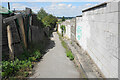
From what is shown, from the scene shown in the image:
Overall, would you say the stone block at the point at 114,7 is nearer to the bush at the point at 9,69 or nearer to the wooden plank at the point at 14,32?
the bush at the point at 9,69

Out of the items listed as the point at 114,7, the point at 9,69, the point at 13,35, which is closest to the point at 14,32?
the point at 13,35

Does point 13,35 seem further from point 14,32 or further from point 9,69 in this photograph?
point 9,69

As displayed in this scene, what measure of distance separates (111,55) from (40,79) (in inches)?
104

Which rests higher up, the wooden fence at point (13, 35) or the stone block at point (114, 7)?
the stone block at point (114, 7)

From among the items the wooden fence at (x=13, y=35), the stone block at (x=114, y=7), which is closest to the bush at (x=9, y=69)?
the wooden fence at (x=13, y=35)

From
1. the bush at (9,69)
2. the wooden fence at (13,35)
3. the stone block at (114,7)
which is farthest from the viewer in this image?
the wooden fence at (13,35)

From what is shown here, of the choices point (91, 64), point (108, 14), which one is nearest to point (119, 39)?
point (108, 14)

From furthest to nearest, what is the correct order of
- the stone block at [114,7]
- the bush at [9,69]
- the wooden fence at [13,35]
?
the wooden fence at [13,35] < the bush at [9,69] < the stone block at [114,7]

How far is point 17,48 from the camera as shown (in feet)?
18.8

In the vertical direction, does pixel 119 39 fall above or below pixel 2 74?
above

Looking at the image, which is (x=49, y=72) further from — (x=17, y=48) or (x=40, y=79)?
(x=17, y=48)

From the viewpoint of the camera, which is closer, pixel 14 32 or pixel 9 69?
pixel 9 69

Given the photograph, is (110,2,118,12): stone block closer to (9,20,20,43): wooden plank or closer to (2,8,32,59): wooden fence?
(2,8,32,59): wooden fence

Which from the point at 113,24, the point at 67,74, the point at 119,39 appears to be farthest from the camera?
the point at 67,74
